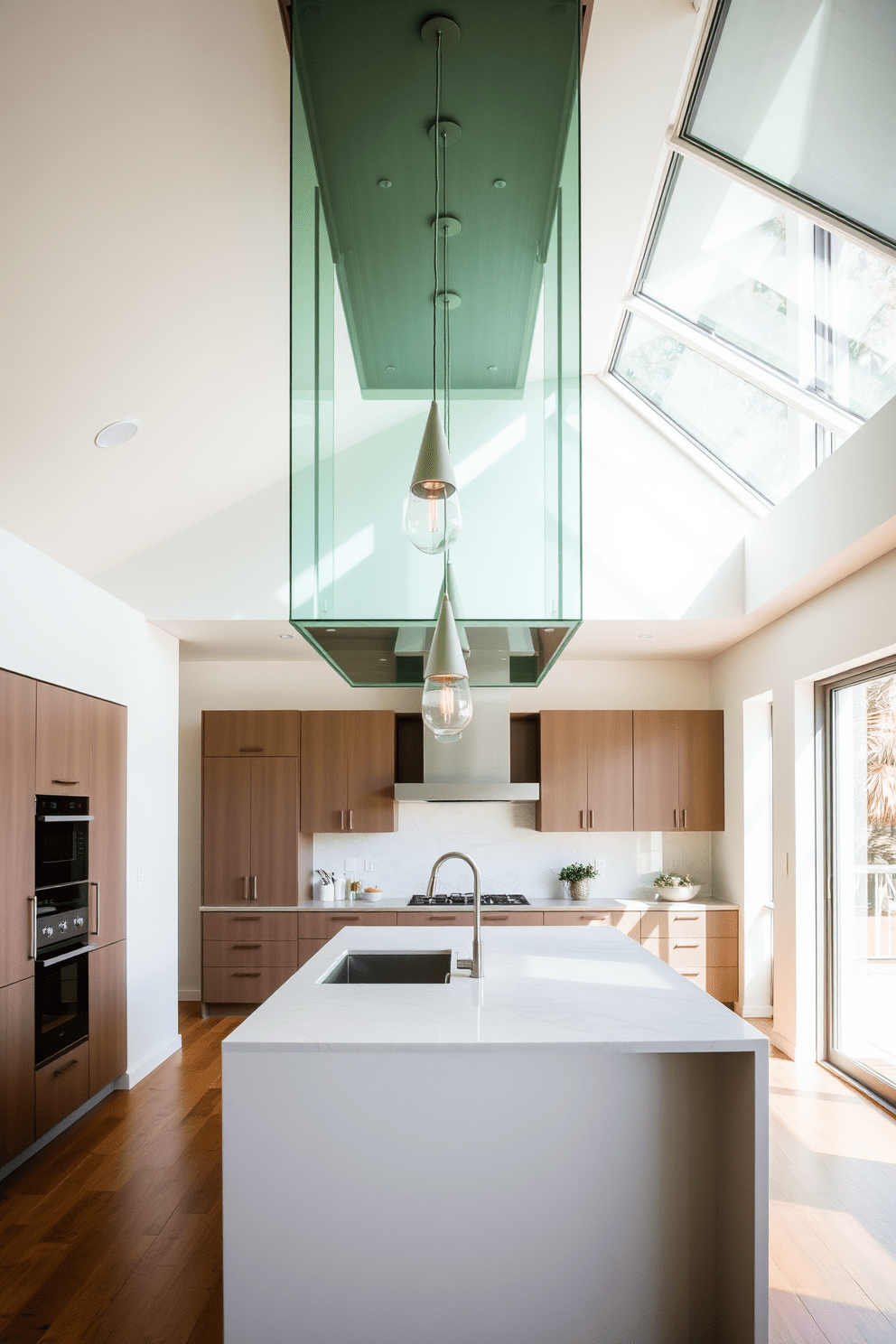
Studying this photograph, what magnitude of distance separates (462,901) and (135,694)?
8.37 ft

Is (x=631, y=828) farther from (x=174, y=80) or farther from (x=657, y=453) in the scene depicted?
(x=174, y=80)

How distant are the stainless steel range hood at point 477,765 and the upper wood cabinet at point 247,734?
2.71 feet

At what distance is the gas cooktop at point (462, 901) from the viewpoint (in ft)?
19.9

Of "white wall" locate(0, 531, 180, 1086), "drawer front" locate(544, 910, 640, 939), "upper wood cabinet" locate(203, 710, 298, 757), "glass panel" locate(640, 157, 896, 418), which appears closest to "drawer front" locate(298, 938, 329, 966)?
"white wall" locate(0, 531, 180, 1086)

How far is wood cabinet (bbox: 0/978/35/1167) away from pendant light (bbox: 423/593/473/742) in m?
2.05

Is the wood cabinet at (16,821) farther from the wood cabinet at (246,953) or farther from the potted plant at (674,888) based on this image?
the potted plant at (674,888)

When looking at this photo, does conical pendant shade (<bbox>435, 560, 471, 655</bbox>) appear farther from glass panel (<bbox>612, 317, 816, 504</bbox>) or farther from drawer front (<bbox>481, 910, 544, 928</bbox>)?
Answer: drawer front (<bbox>481, 910, 544, 928</bbox>)

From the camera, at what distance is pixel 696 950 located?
6016mm

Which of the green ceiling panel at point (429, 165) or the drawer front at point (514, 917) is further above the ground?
the green ceiling panel at point (429, 165)

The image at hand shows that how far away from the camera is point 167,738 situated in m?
5.50

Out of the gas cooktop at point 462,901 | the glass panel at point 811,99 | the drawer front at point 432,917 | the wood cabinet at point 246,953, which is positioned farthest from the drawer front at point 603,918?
the glass panel at point 811,99

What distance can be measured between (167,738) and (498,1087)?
368 cm

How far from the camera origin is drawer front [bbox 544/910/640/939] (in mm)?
6020

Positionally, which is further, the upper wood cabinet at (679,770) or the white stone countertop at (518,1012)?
the upper wood cabinet at (679,770)
